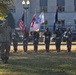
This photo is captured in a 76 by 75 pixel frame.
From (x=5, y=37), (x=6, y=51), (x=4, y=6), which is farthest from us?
(x=4, y=6)

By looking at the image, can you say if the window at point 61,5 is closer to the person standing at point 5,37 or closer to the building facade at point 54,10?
the building facade at point 54,10

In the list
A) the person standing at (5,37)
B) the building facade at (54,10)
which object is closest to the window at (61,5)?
the building facade at (54,10)

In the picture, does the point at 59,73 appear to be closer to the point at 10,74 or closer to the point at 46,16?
the point at 10,74

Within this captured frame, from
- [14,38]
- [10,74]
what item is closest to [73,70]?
[10,74]

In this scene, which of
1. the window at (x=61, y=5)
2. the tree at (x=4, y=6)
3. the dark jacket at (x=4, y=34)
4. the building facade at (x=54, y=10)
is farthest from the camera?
the window at (x=61, y=5)

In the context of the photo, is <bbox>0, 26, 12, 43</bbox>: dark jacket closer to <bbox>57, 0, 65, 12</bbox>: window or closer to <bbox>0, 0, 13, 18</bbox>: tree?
<bbox>0, 0, 13, 18</bbox>: tree

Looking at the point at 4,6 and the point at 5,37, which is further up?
the point at 4,6

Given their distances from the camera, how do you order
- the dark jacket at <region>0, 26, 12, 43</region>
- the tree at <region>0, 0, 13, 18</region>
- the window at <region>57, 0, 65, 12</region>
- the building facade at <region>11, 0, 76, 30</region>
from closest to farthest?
the dark jacket at <region>0, 26, 12, 43</region> → the tree at <region>0, 0, 13, 18</region> → the building facade at <region>11, 0, 76, 30</region> → the window at <region>57, 0, 65, 12</region>

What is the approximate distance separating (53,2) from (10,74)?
59543 millimetres

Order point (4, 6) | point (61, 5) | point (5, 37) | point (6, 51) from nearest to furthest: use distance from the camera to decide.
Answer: point (5, 37)
point (6, 51)
point (4, 6)
point (61, 5)

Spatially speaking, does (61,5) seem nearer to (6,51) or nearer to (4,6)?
(4,6)

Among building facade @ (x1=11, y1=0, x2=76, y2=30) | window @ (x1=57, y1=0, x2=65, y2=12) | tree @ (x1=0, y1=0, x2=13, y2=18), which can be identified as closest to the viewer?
tree @ (x1=0, y1=0, x2=13, y2=18)

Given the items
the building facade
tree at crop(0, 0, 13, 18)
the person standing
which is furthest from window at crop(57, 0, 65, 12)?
the person standing

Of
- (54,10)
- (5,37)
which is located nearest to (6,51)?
(5,37)
